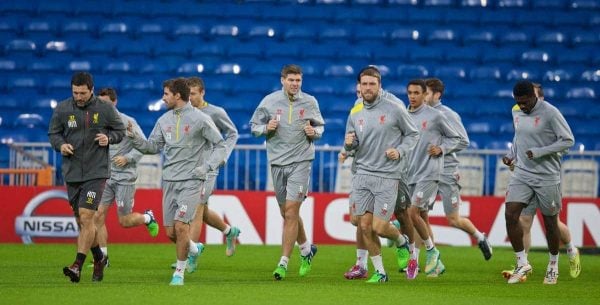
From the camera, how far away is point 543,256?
1814 cm

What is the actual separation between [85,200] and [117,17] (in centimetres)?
1300

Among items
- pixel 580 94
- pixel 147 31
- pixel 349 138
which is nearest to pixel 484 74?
pixel 580 94

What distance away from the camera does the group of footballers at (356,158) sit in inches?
473

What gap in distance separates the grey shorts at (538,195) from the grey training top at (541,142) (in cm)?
6

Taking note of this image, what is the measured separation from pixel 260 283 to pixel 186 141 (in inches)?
66.8

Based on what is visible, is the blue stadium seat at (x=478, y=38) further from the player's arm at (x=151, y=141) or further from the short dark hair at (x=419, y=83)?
the player's arm at (x=151, y=141)

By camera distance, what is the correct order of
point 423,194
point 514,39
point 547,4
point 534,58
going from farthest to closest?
point 547,4, point 514,39, point 534,58, point 423,194

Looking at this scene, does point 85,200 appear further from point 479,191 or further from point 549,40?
point 549,40

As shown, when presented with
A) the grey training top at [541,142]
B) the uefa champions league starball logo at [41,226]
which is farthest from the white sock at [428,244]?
the uefa champions league starball logo at [41,226]

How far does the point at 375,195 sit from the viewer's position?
12.6m

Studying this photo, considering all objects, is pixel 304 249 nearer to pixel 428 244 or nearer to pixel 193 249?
pixel 193 249

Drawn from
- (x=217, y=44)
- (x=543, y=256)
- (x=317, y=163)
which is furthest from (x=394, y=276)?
(x=217, y=44)

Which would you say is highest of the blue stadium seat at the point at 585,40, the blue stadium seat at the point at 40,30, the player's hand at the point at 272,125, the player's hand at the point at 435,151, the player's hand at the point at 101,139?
the blue stadium seat at the point at 585,40

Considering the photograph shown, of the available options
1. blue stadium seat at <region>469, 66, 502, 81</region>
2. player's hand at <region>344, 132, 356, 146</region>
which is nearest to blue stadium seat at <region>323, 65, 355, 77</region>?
blue stadium seat at <region>469, 66, 502, 81</region>
